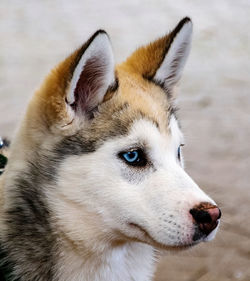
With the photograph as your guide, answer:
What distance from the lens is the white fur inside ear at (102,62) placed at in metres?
1.48

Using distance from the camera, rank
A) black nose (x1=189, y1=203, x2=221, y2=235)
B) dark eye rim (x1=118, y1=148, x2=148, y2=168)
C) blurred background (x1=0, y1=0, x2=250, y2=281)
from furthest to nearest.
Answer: blurred background (x1=0, y1=0, x2=250, y2=281)
dark eye rim (x1=118, y1=148, x2=148, y2=168)
black nose (x1=189, y1=203, x2=221, y2=235)

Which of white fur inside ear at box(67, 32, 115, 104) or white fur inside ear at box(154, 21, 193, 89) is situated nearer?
white fur inside ear at box(67, 32, 115, 104)

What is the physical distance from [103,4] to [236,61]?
63.3 inches

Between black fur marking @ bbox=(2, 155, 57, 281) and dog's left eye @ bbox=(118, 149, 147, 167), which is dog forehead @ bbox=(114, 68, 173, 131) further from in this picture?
black fur marking @ bbox=(2, 155, 57, 281)

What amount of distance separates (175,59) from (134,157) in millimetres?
466

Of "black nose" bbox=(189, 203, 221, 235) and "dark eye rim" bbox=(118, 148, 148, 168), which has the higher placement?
"dark eye rim" bbox=(118, 148, 148, 168)

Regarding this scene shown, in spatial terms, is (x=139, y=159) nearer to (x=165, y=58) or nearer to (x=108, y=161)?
(x=108, y=161)

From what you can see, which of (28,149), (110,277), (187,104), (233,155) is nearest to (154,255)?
(110,277)

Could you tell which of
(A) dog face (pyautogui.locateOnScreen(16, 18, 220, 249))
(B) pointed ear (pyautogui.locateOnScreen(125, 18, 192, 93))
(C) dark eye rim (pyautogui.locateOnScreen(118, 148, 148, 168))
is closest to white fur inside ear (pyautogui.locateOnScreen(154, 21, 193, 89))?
(B) pointed ear (pyautogui.locateOnScreen(125, 18, 192, 93))

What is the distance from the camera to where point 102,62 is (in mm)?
1562

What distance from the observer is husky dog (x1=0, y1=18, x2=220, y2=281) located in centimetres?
146

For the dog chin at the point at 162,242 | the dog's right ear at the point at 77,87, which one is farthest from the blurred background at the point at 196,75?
the dog's right ear at the point at 77,87

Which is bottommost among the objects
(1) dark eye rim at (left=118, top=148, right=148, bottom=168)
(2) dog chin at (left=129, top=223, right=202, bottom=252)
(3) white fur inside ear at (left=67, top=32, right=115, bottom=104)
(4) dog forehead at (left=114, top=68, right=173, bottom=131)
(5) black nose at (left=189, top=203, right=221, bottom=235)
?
(2) dog chin at (left=129, top=223, right=202, bottom=252)

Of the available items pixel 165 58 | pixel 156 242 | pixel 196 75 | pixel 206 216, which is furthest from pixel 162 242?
pixel 196 75
